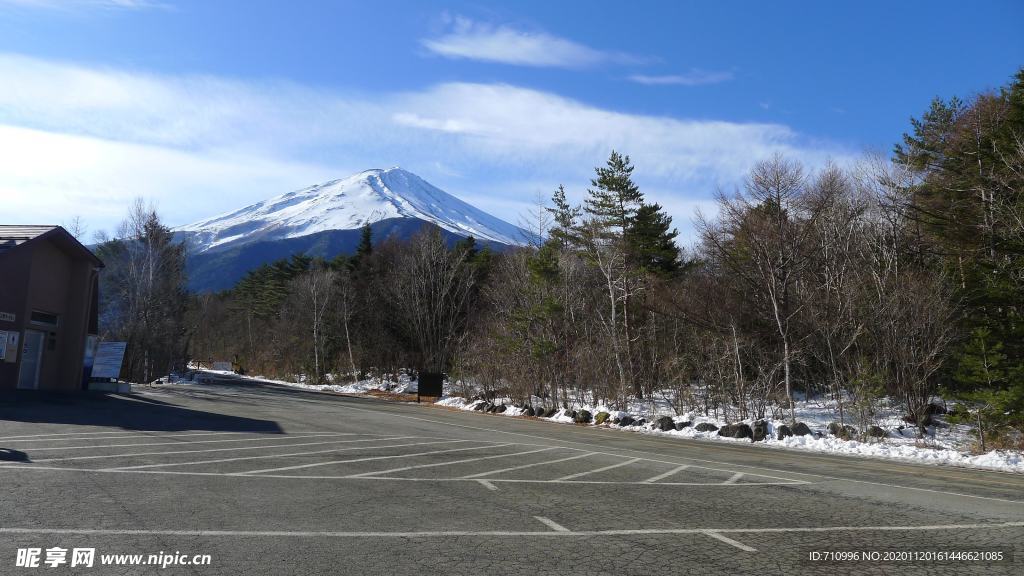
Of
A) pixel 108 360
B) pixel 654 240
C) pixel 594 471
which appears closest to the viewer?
pixel 594 471

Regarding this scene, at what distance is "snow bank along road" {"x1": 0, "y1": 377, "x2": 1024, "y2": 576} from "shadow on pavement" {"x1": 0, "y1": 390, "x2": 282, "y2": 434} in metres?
1.79

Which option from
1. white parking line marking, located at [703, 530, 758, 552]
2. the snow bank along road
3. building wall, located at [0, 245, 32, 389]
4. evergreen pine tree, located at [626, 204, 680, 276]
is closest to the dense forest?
evergreen pine tree, located at [626, 204, 680, 276]

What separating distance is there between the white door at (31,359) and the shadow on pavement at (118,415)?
370cm

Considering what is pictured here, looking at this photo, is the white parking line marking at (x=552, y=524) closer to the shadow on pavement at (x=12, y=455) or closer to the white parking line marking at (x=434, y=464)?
the white parking line marking at (x=434, y=464)

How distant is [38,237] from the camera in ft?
82.9

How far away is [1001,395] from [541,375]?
16.9m

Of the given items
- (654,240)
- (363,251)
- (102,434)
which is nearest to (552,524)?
Answer: (102,434)

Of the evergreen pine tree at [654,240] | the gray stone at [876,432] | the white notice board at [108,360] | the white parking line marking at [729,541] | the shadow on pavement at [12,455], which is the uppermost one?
the evergreen pine tree at [654,240]

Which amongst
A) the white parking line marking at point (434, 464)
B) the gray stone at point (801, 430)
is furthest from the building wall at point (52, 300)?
the gray stone at point (801, 430)

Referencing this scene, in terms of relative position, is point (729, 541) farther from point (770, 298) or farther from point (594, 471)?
point (770, 298)

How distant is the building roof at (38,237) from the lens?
25.0 m

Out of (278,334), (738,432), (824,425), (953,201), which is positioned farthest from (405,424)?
(278,334)

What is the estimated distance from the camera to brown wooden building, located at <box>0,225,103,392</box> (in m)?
24.6

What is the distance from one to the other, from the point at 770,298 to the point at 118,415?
2350 cm
